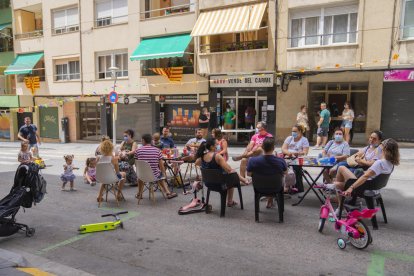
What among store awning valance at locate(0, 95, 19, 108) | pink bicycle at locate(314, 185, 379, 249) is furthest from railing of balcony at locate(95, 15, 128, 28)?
pink bicycle at locate(314, 185, 379, 249)

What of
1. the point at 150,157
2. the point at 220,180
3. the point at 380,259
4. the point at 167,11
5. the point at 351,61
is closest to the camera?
the point at 380,259

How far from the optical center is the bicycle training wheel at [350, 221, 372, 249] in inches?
190

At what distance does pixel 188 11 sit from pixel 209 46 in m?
2.27

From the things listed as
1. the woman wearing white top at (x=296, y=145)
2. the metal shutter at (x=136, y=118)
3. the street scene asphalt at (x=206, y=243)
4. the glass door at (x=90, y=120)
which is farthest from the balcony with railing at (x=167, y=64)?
the street scene asphalt at (x=206, y=243)

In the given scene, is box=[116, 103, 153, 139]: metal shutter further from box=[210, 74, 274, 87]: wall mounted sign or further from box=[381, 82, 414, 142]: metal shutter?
box=[381, 82, 414, 142]: metal shutter

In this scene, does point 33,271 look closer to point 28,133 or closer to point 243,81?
point 28,133

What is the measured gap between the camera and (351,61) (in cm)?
1382

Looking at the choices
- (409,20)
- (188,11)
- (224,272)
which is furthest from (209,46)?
(224,272)

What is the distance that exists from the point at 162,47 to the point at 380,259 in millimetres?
15146

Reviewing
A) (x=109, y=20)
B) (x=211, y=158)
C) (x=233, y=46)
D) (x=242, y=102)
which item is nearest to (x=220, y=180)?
(x=211, y=158)

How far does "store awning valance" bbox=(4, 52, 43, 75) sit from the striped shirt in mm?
18512

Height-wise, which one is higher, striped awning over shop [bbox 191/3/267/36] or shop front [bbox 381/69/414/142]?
striped awning over shop [bbox 191/3/267/36]

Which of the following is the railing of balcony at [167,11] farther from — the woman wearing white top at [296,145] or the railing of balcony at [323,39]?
the woman wearing white top at [296,145]

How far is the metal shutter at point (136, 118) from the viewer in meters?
20.1
